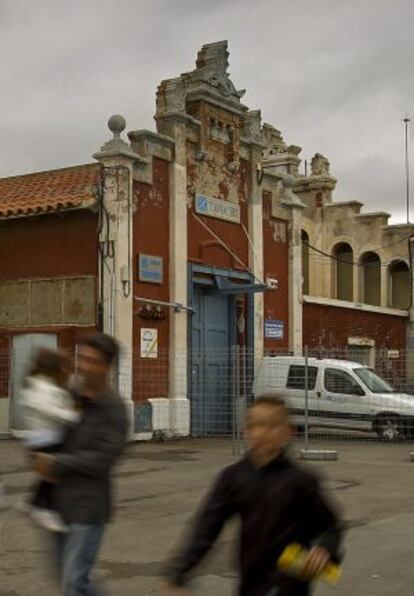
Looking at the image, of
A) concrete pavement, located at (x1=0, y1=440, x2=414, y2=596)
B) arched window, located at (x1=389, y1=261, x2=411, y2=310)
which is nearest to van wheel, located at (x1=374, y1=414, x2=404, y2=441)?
concrete pavement, located at (x1=0, y1=440, x2=414, y2=596)

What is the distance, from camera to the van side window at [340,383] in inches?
857

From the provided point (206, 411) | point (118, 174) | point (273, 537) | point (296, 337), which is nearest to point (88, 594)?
point (273, 537)

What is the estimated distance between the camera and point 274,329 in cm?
2567

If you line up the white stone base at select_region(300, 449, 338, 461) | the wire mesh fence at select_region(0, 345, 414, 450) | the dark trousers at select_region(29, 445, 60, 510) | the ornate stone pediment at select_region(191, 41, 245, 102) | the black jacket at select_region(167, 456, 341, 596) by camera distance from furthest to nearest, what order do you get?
the ornate stone pediment at select_region(191, 41, 245, 102) < the wire mesh fence at select_region(0, 345, 414, 450) < the white stone base at select_region(300, 449, 338, 461) < the dark trousers at select_region(29, 445, 60, 510) < the black jacket at select_region(167, 456, 341, 596)

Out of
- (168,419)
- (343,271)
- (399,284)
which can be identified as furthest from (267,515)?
(343,271)

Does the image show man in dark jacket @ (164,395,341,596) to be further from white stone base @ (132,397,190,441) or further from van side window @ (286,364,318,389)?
van side window @ (286,364,318,389)

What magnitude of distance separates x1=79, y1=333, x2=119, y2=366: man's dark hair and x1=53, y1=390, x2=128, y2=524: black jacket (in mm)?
268

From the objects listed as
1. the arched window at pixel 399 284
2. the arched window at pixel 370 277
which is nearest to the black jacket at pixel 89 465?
the arched window at pixel 399 284

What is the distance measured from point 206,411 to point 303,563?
1919 cm

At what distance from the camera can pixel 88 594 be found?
A: 5168mm

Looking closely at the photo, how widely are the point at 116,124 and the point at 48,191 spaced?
2.67 m

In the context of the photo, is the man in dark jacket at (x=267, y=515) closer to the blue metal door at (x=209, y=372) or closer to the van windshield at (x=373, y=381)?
the van windshield at (x=373, y=381)

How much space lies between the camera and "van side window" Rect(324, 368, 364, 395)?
2177 cm

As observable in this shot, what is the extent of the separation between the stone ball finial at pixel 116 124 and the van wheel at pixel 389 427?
8.26 m
